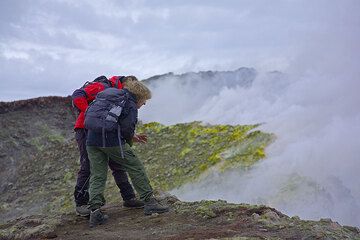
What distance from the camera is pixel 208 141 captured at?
39.3 feet

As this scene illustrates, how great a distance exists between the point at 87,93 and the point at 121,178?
1219 millimetres

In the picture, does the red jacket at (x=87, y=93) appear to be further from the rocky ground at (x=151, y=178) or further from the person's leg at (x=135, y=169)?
the rocky ground at (x=151, y=178)

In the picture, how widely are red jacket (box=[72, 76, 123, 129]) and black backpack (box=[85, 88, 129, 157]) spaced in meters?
0.40

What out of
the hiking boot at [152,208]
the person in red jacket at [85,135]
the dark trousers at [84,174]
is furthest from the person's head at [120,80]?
the hiking boot at [152,208]

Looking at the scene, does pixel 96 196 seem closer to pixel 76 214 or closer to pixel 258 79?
pixel 76 214

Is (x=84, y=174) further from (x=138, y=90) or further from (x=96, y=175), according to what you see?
(x=138, y=90)

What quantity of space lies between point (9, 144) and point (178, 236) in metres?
15.2

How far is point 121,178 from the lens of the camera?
6617 mm

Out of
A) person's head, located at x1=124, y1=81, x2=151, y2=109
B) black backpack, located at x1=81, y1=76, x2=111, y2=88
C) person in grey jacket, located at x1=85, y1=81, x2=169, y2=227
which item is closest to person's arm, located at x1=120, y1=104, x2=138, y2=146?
person in grey jacket, located at x1=85, y1=81, x2=169, y2=227

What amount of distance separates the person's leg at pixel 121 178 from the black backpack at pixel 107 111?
79 centimetres

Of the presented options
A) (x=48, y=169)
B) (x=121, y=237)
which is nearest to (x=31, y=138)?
(x=48, y=169)

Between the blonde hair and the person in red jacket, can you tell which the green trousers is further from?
the blonde hair

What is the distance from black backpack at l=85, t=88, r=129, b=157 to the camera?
563 centimetres

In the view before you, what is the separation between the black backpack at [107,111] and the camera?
5.63 meters
